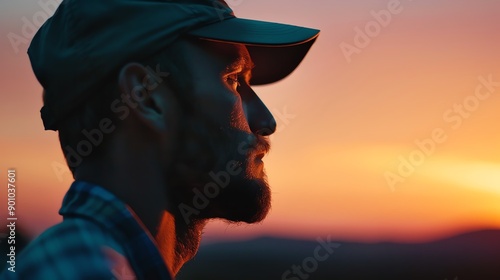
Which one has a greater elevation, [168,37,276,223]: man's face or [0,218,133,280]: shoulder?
[168,37,276,223]: man's face

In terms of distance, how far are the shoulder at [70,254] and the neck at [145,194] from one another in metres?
0.26

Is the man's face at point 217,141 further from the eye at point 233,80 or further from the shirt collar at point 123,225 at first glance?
the shirt collar at point 123,225

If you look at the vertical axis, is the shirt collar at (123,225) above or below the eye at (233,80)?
below

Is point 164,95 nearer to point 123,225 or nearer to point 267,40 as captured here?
point 267,40

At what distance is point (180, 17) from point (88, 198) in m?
0.72

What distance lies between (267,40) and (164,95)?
427mm

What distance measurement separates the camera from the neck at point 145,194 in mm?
2277

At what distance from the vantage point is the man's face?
248 cm

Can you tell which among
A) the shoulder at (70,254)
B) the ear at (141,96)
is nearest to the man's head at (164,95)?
the ear at (141,96)

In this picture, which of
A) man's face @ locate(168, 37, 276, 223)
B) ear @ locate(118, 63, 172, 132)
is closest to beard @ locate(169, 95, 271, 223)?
man's face @ locate(168, 37, 276, 223)

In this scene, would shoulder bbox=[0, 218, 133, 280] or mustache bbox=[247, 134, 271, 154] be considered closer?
shoulder bbox=[0, 218, 133, 280]

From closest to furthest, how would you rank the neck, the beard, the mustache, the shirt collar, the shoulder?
the shoulder → the shirt collar → the neck → the beard → the mustache

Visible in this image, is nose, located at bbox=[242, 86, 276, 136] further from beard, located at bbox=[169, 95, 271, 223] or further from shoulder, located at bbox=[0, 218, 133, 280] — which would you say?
shoulder, located at bbox=[0, 218, 133, 280]

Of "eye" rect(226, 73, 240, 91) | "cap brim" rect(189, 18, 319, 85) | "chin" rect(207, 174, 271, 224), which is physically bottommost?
"chin" rect(207, 174, 271, 224)
